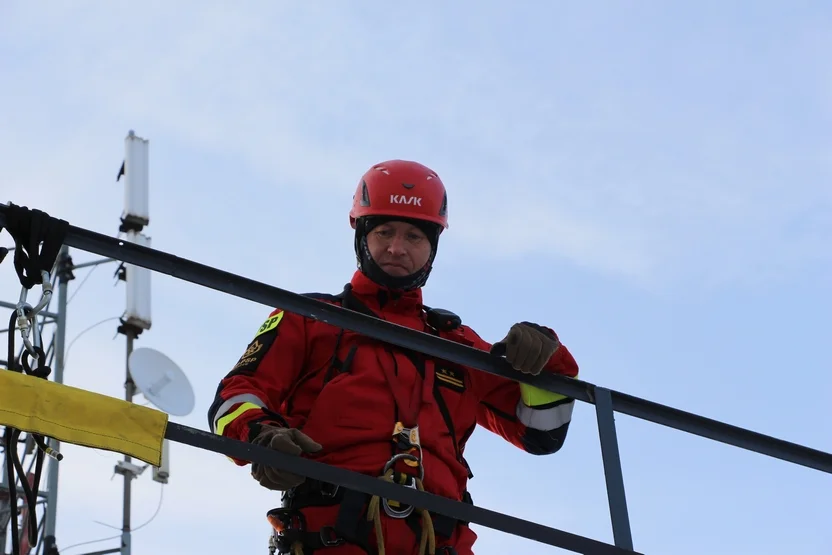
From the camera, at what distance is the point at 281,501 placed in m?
4.18

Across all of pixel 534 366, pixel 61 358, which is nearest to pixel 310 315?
pixel 534 366

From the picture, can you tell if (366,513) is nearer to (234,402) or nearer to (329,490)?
(329,490)

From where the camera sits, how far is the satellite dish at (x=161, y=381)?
10781mm

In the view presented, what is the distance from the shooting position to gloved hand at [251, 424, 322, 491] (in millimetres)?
3525

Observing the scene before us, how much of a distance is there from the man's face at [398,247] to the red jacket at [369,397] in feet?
0.36

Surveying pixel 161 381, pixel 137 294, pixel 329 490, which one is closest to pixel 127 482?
pixel 161 381

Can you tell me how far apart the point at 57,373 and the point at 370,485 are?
734 centimetres

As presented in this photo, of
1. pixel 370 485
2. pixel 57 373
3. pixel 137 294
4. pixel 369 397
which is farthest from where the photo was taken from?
pixel 137 294

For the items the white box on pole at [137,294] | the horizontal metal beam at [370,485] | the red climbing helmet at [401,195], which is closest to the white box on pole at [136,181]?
the white box on pole at [137,294]

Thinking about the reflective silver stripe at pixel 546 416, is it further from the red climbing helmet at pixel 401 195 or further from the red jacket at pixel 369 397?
the red climbing helmet at pixel 401 195

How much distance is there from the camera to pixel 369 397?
4.20 meters

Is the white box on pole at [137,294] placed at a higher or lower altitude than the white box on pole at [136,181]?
lower

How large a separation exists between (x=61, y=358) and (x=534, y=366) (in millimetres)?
7087

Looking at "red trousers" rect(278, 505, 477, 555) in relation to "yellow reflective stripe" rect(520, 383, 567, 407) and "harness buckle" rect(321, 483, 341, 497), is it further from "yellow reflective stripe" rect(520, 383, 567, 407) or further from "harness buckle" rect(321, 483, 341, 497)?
"yellow reflective stripe" rect(520, 383, 567, 407)
